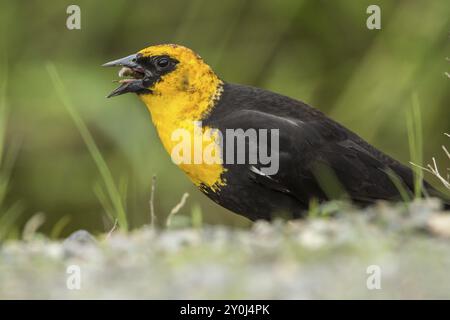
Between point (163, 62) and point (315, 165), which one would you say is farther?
point (163, 62)

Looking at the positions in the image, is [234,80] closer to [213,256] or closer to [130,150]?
[130,150]

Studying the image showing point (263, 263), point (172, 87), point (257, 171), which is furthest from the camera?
point (172, 87)

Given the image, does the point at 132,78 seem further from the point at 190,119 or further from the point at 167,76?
the point at 190,119

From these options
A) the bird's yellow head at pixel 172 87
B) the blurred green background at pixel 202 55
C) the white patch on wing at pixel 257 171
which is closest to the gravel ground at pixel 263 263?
the white patch on wing at pixel 257 171

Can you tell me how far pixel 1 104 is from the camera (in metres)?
5.30

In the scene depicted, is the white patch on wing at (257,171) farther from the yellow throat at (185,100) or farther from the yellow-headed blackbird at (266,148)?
the yellow throat at (185,100)

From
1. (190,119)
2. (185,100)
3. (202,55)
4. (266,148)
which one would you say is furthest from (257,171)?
(202,55)

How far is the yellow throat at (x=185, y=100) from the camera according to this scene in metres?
5.28

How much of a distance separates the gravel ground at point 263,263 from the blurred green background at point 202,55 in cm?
297

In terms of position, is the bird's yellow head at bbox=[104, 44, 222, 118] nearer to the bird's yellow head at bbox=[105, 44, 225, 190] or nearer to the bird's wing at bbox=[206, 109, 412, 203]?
the bird's yellow head at bbox=[105, 44, 225, 190]

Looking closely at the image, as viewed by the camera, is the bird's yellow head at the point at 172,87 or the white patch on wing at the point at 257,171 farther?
the bird's yellow head at the point at 172,87

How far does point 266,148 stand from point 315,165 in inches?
9.2

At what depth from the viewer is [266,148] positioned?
17.2 feet
